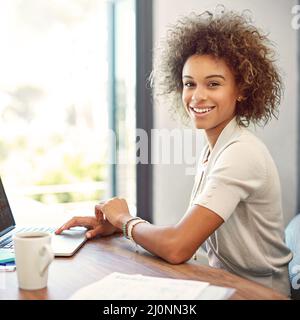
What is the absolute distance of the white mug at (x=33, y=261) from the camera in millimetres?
897

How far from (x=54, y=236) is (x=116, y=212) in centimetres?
20

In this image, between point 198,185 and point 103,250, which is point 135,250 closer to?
point 103,250

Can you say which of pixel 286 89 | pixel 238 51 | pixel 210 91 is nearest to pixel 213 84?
pixel 210 91

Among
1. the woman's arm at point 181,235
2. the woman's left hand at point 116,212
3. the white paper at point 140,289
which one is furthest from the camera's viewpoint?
the woman's left hand at point 116,212

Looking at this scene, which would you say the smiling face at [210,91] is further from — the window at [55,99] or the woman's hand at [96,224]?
the window at [55,99]

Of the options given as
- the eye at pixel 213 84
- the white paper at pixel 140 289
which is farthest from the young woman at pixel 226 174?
the white paper at pixel 140 289

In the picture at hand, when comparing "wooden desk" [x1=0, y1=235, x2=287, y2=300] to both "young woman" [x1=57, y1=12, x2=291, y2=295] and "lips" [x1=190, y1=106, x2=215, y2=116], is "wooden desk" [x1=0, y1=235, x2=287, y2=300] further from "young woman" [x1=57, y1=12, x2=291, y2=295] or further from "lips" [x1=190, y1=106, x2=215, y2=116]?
"lips" [x1=190, y1=106, x2=215, y2=116]

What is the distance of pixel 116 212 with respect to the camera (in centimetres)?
134

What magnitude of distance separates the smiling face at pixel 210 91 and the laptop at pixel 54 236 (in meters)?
0.53

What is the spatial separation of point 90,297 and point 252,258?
0.60 m

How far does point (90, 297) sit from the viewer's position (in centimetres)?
84

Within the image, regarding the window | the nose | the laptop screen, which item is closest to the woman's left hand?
the laptop screen
